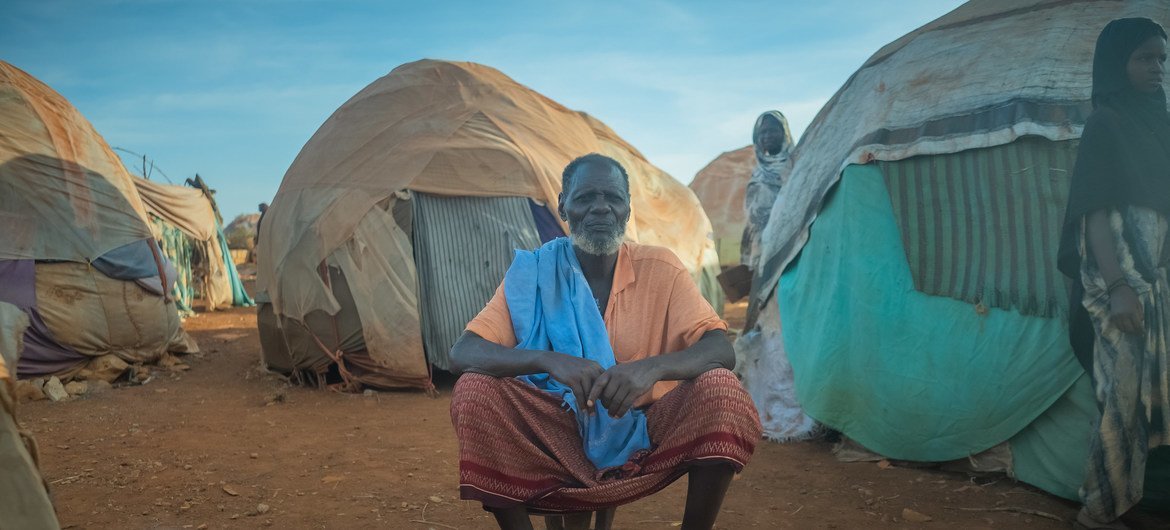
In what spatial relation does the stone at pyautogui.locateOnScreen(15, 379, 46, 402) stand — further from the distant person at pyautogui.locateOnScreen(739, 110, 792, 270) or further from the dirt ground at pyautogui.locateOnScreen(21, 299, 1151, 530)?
the distant person at pyautogui.locateOnScreen(739, 110, 792, 270)

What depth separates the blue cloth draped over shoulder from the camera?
2543 mm

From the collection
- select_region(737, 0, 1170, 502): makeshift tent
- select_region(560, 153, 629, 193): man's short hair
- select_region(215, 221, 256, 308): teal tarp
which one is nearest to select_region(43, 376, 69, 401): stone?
select_region(560, 153, 629, 193): man's short hair

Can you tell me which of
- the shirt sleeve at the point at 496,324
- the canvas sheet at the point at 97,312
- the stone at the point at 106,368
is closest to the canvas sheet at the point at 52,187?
the canvas sheet at the point at 97,312

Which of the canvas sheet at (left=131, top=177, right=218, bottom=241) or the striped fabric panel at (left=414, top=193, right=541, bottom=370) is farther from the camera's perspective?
the canvas sheet at (left=131, top=177, right=218, bottom=241)

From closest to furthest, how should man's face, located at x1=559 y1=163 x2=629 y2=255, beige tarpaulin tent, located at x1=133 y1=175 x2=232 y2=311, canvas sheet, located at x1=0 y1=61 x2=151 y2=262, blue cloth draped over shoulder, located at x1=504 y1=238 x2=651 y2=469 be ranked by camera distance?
blue cloth draped over shoulder, located at x1=504 y1=238 x2=651 y2=469 → man's face, located at x1=559 y1=163 x2=629 y2=255 → canvas sheet, located at x1=0 y1=61 x2=151 y2=262 → beige tarpaulin tent, located at x1=133 y1=175 x2=232 y2=311

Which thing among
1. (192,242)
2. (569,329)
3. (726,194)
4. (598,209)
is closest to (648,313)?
(569,329)

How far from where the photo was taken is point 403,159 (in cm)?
661

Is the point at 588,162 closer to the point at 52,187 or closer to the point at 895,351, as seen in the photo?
the point at 895,351

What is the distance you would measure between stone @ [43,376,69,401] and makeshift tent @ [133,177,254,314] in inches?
224

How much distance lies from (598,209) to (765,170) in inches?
204

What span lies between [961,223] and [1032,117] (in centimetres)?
56

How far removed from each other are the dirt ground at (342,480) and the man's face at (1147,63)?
5.64 ft

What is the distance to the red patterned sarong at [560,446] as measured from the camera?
2.27 meters

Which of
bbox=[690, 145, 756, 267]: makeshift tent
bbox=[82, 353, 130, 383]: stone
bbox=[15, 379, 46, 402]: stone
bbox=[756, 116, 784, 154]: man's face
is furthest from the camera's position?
bbox=[690, 145, 756, 267]: makeshift tent
